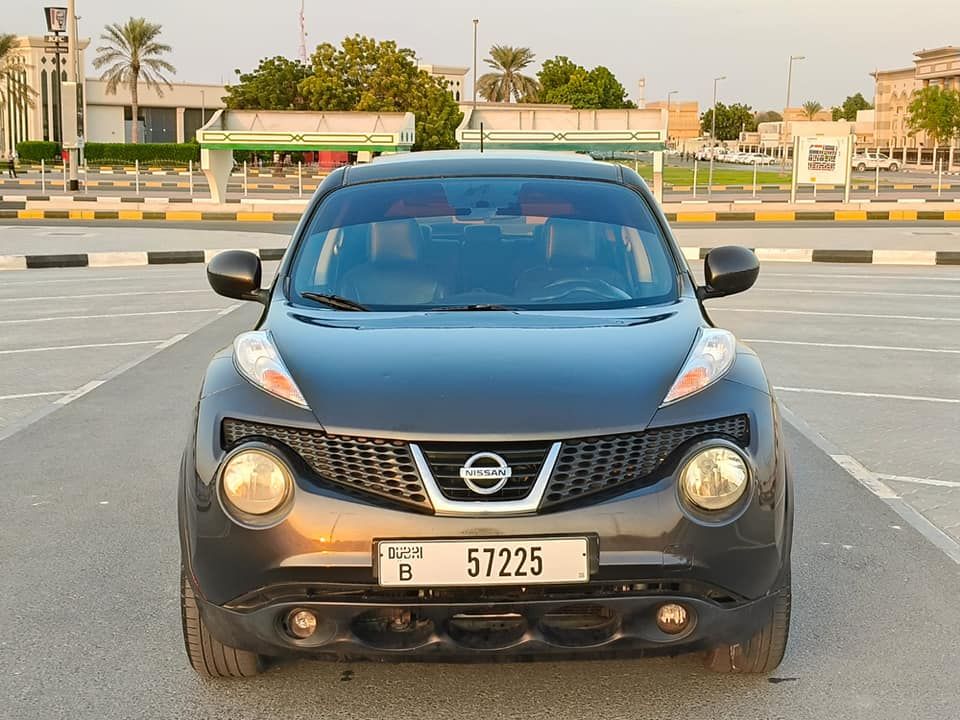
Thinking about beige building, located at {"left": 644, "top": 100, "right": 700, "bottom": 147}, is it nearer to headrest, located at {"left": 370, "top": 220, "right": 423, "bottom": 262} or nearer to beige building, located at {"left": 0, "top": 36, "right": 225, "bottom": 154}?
beige building, located at {"left": 0, "top": 36, "right": 225, "bottom": 154}


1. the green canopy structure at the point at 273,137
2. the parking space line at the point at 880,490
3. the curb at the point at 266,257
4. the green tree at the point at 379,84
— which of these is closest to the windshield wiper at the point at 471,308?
the parking space line at the point at 880,490

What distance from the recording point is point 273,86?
7756 centimetres

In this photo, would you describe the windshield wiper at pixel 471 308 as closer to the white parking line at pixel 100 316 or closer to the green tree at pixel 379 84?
the white parking line at pixel 100 316

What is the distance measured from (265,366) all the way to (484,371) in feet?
2.09

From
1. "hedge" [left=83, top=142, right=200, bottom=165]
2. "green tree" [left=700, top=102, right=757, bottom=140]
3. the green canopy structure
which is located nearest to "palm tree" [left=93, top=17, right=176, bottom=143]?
"hedge" [left=83, top=142, right=200, bottom=165]

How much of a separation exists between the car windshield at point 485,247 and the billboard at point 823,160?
3202cm

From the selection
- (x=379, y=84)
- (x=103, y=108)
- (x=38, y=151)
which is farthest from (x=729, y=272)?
(x=103, y=108)

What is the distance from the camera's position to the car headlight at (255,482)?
3316 millimetres

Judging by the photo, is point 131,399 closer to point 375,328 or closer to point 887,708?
point 375,328

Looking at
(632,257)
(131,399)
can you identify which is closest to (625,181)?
(632,257)

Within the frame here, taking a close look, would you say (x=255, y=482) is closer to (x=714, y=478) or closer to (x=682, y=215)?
(x=714, y=478)

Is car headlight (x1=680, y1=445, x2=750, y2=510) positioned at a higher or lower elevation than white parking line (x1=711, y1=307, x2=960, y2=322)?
higher

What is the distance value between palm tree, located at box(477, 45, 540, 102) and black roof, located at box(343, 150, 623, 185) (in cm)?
11971

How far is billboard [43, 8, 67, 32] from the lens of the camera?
4009 cm
